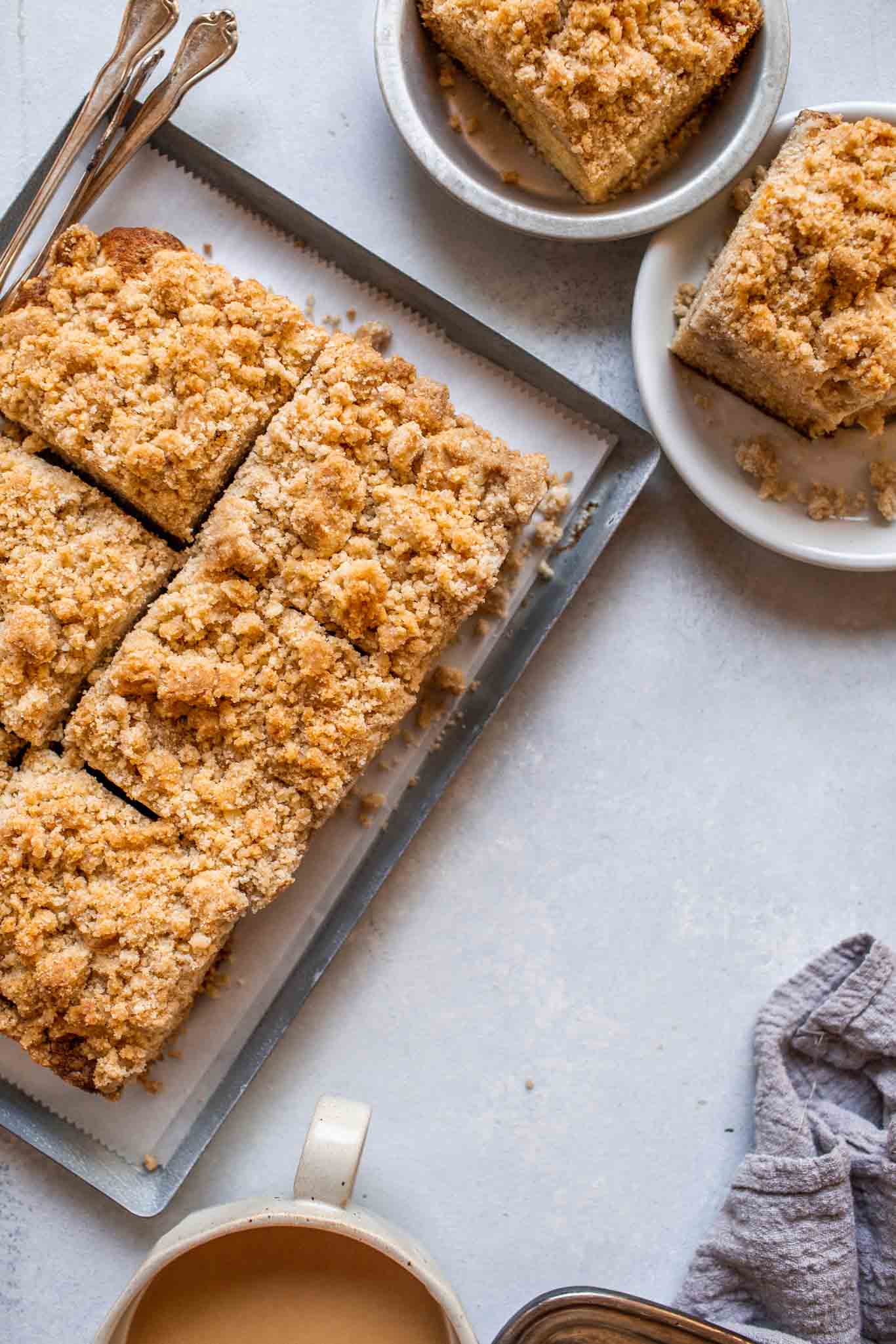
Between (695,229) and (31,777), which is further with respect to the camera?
(695,229)

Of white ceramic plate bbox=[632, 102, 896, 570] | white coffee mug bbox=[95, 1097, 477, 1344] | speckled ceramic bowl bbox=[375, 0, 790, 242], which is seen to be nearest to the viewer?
white coffee mug bbox=[95, 1097, 477, 1344]

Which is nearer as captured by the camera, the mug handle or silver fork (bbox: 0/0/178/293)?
the mug handle

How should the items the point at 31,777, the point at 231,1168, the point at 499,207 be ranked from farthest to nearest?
the point at 231,1168
the point at 499,207
the point at 31,777

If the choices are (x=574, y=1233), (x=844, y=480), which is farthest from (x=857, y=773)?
(x=574, y=1233)

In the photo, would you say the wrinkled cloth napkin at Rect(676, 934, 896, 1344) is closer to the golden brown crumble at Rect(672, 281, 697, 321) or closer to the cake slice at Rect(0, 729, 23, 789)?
the golden brown crumble at Rect(672, 281, 697, 321)

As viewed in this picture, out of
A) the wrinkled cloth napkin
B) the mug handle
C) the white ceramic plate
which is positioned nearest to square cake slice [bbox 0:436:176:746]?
the mug handle

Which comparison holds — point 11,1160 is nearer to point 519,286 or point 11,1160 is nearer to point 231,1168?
point 231,1168

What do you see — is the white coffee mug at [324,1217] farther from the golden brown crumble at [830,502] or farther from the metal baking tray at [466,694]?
the golden brown crumble at [830,502]
